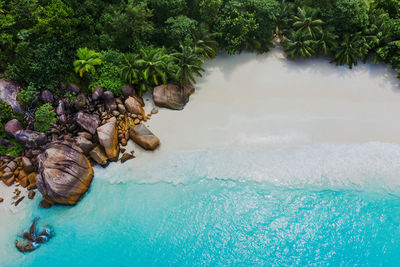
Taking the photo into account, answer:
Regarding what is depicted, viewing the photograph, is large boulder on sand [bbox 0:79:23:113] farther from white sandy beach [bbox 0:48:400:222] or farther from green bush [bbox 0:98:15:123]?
white sandy beach [bbox 0:48:400:222]

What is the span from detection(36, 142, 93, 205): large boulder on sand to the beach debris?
5.21 ft

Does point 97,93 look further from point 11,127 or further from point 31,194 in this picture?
point 31,194

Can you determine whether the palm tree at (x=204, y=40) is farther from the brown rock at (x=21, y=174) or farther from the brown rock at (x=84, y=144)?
the brown rock at (x=21, y=174)

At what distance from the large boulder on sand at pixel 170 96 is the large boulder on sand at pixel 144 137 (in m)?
2.36

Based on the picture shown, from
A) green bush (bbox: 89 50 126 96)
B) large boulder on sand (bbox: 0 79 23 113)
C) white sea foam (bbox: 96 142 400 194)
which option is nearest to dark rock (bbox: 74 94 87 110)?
green bush (bbox: 89 50 126 96)

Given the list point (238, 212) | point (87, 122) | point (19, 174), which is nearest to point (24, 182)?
point (19, 174)

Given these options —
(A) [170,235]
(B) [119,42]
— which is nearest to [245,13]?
(B) [119,42]

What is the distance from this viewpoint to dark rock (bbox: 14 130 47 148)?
1496 centimetres

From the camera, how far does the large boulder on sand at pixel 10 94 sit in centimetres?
1540

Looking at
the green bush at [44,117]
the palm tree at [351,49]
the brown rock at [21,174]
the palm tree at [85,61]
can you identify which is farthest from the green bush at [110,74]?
the palm tree at [351,49]

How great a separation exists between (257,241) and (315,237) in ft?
10.2

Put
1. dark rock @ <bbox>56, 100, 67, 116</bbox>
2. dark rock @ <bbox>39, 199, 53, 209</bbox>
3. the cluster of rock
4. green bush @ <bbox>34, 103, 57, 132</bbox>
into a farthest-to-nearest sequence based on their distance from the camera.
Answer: dark rock @ <bbox>56, 100, 67, 116</bbox> → green bush @ <bbox>34, 103, 57, 132</bbox> → the cluster of rock → dark rock @ <bbox>39, 199, 53, 209</bbox>

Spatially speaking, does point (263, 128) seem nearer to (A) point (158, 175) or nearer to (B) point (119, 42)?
(A) point (158, 175)

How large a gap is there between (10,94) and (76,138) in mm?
5072
